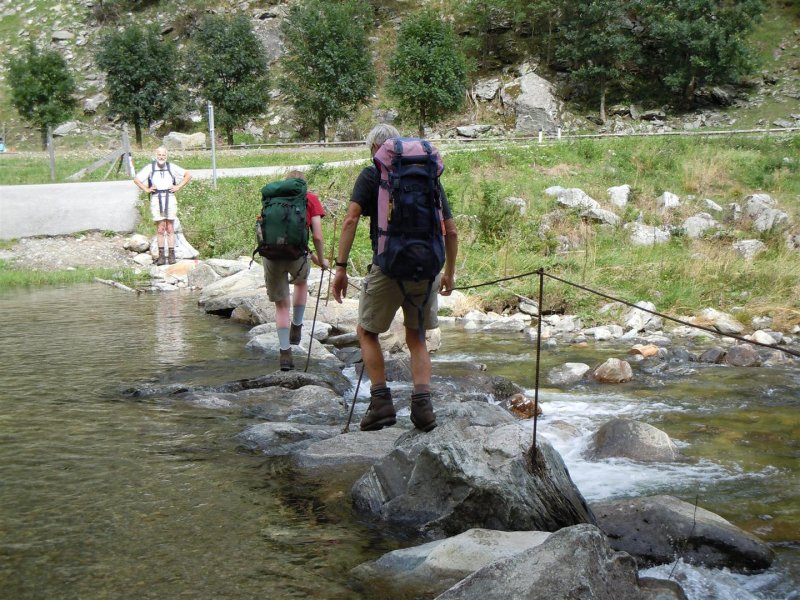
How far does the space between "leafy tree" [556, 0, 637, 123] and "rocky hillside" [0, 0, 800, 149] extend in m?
1.62

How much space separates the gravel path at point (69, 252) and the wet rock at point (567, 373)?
1157cm

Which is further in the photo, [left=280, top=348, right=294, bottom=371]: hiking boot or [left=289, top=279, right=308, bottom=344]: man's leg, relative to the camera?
[left=289, top=279, right=308, bottom=344]: man's leg

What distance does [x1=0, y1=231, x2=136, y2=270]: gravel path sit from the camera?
17344 millimetres

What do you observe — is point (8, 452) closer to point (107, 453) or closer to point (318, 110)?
point (107, 453)

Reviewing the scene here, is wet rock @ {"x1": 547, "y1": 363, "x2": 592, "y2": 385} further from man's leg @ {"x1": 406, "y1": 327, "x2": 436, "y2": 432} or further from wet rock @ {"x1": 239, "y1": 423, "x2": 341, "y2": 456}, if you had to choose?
man's leg @ {"x1": 406, "y1": 327, "x2": 436, "y2": 432}

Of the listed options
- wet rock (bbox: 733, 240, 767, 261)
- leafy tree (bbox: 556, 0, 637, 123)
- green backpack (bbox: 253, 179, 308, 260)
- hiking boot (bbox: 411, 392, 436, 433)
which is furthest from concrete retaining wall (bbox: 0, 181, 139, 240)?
leafy tree (bbox: 556, 0, 637, 123)

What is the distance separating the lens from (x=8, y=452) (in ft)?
18.2

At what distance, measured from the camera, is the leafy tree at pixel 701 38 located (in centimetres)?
4303

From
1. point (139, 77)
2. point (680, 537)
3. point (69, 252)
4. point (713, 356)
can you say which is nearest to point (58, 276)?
point (69, 252)

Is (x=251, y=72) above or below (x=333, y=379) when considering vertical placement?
above

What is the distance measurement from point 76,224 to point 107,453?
48.7ft

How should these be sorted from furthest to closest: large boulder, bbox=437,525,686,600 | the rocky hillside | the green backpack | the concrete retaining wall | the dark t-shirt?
1. the rocky hillside
2. the concrete retaining wall
3. the green backpack
4. the dark t-shirt
5. large boulder, bbox=437,525,686,600

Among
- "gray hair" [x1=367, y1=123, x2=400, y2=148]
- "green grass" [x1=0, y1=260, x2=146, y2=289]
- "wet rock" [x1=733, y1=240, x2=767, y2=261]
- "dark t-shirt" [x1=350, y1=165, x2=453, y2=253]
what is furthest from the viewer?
"green grass" [x1=0, y1=260, x2=146, y2=289]

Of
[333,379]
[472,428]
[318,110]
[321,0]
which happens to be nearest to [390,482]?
[472,428]
